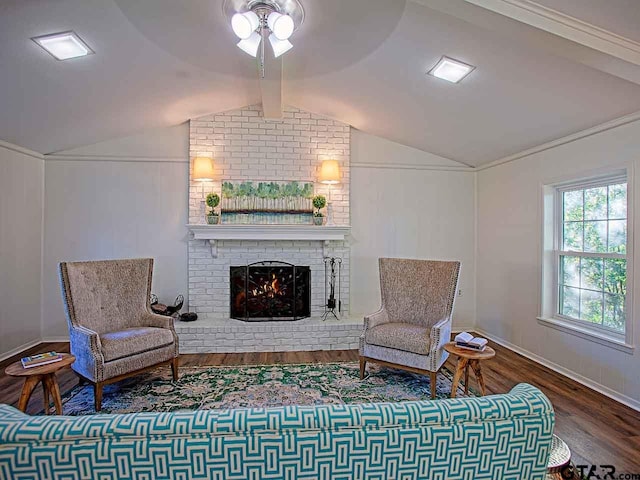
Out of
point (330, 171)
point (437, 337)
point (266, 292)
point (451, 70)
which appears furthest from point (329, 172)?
point (437, 337)

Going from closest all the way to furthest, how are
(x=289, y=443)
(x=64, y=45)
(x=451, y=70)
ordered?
(x=289, y=443), (x=64, y=45), (x=451, y=70)

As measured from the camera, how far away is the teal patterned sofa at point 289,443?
750 mm

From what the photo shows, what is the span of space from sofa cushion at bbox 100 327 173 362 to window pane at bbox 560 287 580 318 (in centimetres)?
375

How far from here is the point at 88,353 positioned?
9.00 feet

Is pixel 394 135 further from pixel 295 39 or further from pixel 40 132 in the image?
pixel 40 132

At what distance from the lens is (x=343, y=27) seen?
9.05 ft

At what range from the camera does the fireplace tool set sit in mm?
4613

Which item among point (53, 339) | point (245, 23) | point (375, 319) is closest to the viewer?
point (245, 23)

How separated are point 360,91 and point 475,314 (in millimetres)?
3300

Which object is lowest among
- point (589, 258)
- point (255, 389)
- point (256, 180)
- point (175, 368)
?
point (255, 389)

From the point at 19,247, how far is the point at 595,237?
19.0 ft

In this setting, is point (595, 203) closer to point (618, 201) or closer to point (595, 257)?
point (618, 201)

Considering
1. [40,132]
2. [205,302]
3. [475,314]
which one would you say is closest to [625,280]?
[475,314]

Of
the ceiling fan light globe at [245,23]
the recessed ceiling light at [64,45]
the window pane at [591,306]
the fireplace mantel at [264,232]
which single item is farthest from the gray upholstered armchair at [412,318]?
the recessed ceiling light at [64,45]
